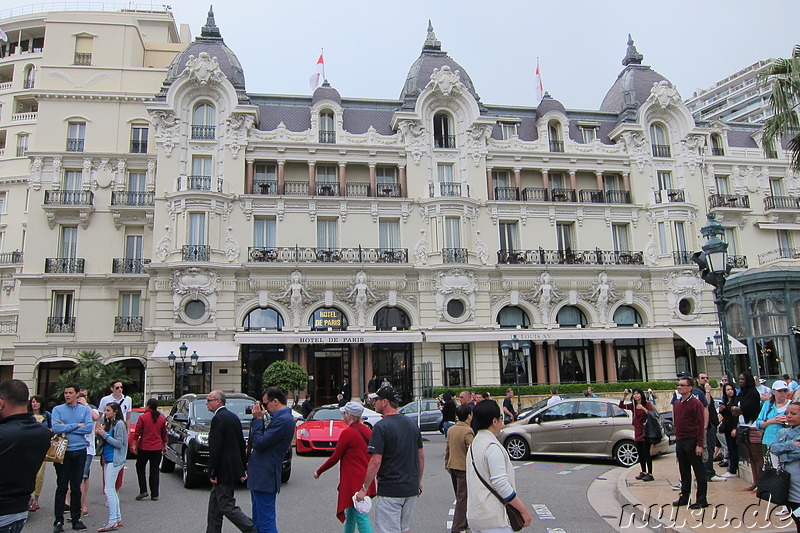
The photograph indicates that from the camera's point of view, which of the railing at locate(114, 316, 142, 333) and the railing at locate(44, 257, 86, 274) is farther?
the railing at locate(114, 316, 142, 333)

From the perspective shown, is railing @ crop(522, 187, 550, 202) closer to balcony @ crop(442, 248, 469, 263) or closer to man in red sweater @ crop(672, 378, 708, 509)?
balcony @ crop(442, 248, 469, 263)


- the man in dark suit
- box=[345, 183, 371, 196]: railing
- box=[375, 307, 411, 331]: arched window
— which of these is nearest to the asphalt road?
the man in dark suit

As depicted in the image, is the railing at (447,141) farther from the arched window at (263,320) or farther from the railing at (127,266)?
the railing at (127,266)

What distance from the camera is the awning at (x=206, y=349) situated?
2808 cm

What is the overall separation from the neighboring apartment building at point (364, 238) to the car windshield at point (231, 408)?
14849 mm

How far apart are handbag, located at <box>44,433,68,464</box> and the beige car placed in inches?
395

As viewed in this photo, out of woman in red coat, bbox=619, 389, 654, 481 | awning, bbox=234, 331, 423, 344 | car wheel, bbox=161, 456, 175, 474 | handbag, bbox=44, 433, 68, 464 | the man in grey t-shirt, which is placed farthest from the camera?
awning, bbox=234, 331, 423, 344

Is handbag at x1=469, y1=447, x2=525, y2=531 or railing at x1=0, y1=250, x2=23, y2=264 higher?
railing at x1=0, y1=250, x2=23, y2=264

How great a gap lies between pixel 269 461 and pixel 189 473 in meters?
5.72

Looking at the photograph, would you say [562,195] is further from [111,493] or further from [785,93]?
[111,493]

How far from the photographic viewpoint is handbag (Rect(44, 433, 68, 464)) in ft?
27.7

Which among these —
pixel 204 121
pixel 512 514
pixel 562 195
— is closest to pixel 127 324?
pixel 204 121

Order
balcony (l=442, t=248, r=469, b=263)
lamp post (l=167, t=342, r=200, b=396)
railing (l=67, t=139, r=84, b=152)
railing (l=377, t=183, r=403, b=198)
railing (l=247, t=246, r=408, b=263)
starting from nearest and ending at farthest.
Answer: lamp post (l=167, t=342, r=200, b=396)
railing (l=247, t=246, r=408, b=263)
balcony (l=442, t=248, r=469, b=263)
railing (l=377, t=183, r=403, b=198)
railing (l=67, t=139, r=84, b=152)

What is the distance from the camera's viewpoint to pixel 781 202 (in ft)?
123
